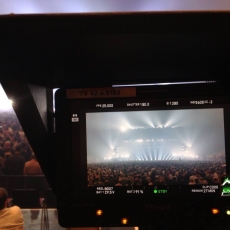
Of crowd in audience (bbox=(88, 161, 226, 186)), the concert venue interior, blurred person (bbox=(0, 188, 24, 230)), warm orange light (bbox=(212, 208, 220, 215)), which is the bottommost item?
blurred person (bbox=(0, 188, 24, 230))

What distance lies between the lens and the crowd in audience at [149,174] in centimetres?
81

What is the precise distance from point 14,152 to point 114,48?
3861 millimetres

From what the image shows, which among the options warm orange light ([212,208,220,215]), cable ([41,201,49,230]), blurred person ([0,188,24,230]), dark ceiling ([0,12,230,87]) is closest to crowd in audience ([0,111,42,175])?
cable ([41,201,49,230])

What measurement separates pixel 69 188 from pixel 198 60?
43cm

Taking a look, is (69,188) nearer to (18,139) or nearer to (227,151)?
(227,151)

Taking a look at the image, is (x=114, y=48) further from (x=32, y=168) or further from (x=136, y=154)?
(x=32, y=168)

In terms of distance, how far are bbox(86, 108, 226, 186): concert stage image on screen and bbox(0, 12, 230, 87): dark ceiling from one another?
0.12 meters

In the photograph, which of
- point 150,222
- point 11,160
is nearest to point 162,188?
point 150,222

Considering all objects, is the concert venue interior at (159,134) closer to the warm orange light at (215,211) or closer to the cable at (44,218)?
the warm orange light at (215,211)

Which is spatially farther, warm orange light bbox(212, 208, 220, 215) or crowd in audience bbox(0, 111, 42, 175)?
crowd in audience bbox(0, 111, 42, 175)

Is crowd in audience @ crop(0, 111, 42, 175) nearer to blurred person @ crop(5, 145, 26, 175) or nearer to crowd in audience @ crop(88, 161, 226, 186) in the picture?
blurred person @ crop(5, 145, 26, 175)

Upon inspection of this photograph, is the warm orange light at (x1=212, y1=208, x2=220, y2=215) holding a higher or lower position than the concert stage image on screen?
lower

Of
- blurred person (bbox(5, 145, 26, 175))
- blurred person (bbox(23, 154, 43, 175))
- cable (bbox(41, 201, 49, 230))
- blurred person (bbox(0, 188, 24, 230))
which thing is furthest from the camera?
blurred person (bbox(5, 145, 26, 175))

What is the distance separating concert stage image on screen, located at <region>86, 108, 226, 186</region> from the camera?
0.81 metres
